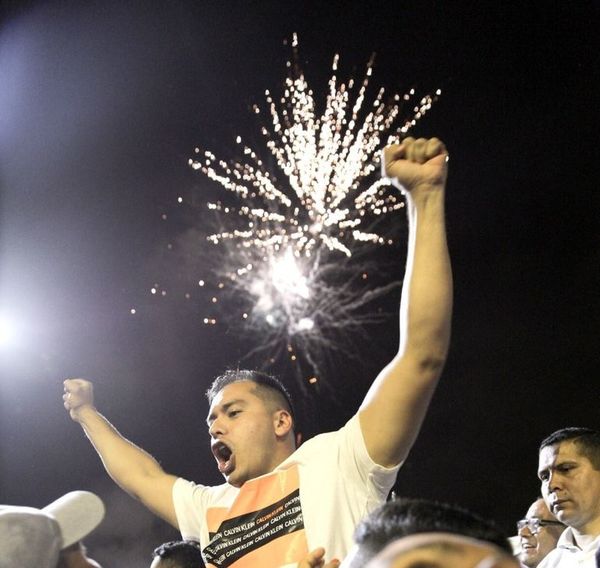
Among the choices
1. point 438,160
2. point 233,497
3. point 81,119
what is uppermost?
point 81,119

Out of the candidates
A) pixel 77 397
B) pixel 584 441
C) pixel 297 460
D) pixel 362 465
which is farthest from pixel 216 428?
pixel 584 441

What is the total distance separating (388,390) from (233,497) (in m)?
0.76

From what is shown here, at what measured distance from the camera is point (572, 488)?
3951 mm

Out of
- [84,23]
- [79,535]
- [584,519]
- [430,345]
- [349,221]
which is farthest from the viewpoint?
[349,221]

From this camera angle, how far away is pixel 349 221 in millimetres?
11742

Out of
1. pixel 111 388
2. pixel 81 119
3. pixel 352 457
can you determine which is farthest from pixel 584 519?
pixel 81 119

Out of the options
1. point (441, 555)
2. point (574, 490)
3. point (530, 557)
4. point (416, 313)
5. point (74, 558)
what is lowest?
point (530, 557)

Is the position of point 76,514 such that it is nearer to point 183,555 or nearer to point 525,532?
point 183,555

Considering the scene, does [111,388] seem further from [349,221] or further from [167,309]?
[349,221]

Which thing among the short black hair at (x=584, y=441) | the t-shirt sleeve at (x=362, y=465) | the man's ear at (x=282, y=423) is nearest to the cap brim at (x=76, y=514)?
the man's ear at (x=282, y=423)

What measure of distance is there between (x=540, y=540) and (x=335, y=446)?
2.65m

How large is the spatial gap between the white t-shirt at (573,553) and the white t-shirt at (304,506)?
1503 millimetres

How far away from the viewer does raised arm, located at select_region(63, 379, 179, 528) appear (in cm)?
322

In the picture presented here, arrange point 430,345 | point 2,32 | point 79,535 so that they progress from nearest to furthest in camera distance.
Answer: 1. point 430,345
2. point 79,535
3. point 2,32
